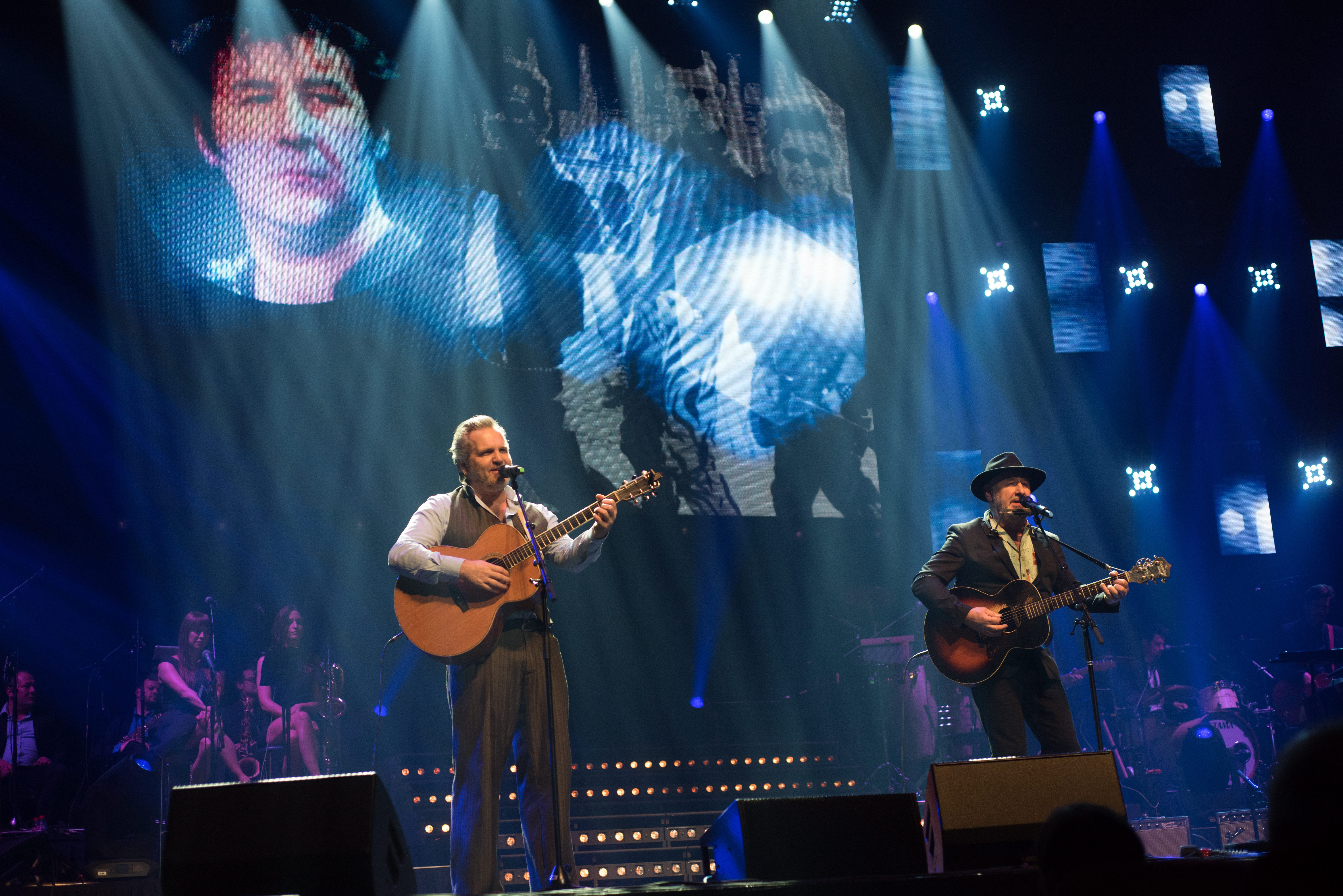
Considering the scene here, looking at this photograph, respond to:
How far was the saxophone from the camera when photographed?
7.89 m

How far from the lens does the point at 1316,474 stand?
1136cm

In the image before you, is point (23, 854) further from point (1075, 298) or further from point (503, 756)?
point (1075, 298)

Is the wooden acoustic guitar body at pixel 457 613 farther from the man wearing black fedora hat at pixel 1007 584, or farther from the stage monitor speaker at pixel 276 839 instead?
the man wearing black fedora hat at pixel 1007 584

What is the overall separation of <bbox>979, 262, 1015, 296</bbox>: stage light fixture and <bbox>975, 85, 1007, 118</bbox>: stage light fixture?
5.45 feet

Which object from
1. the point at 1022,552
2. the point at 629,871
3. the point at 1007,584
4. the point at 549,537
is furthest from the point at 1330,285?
the point at 549,537

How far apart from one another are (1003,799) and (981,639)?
74.6 inches

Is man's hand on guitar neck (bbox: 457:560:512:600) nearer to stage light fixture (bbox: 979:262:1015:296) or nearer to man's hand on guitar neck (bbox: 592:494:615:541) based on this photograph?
man's hand on guitar neck (bbox: 592:494:615:541)

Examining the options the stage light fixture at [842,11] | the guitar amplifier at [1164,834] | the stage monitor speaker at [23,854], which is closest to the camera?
the stage monitor speaker at [23,854]

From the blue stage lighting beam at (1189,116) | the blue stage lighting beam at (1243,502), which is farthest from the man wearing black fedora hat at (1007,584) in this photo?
the blue stage lighting beam at (1189,116)

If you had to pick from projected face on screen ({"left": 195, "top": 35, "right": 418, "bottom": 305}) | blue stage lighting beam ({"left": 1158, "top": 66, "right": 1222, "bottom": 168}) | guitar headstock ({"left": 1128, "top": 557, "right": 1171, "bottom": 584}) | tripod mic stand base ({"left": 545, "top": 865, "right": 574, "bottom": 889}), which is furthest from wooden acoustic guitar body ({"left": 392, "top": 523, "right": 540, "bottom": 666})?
blue stage lighting beam ({"left": 1158, "top": 66, "right": 1222, "bottom": 168})

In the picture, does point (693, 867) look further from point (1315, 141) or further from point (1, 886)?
point (1315, 141)

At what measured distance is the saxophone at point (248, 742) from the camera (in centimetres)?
789

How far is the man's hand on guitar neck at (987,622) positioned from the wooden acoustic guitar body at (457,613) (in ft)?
7.35

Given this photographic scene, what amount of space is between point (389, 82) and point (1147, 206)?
814cm
